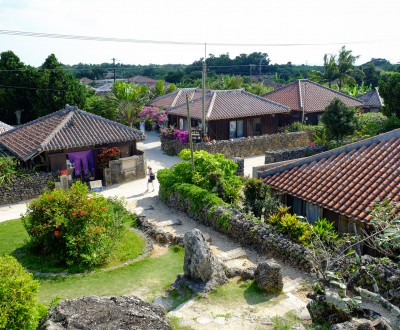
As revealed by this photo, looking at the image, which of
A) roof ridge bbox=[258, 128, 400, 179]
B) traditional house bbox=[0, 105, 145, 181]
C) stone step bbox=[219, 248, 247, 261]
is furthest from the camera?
traditional house bbox=[0, 105, 145, 181]

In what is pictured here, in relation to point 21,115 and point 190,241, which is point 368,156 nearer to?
point 190,241

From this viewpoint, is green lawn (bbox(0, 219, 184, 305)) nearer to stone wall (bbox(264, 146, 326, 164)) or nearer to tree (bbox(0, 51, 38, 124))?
stone wall (bbox(264, 146, 326, 164))

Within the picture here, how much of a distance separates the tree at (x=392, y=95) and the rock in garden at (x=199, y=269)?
2735cm

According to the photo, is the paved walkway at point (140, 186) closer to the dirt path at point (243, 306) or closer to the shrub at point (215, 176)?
the shrub at point (215, 176)

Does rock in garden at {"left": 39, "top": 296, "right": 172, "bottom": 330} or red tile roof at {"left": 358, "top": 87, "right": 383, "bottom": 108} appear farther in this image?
red tile roof at {"left": 358, "top": 87, "right": 383, "bottom": 108}

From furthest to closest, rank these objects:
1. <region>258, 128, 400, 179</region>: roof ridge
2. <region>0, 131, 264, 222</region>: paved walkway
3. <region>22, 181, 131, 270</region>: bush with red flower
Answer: <region>0, 131, 264, 222</region>: paved walkway, <region>258, 128, 400, 179</region>: roof ridge, <region>22, 181, 131, 270</region>: bush with red flower

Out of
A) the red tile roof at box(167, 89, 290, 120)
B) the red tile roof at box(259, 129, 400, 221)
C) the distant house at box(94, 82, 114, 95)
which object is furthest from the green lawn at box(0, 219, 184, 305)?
the distant house at box(94, 82, 114, 95)

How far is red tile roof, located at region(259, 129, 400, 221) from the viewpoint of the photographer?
12.5 m

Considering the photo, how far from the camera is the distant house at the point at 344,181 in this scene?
41.0 ft

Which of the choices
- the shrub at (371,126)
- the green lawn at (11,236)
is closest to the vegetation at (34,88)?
the green lawn at (11,236)

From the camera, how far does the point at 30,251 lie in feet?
48.5

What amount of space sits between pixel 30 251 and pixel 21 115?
26.8 metres

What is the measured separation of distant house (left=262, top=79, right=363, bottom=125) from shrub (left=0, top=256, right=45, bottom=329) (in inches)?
1220

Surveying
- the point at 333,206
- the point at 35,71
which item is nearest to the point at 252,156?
the point at 333,206
